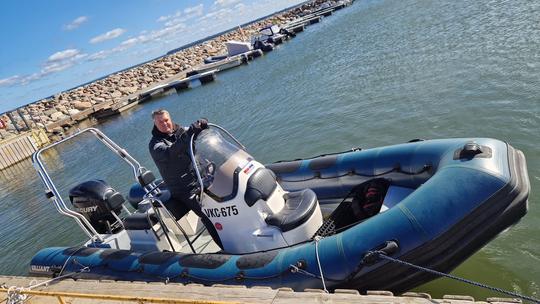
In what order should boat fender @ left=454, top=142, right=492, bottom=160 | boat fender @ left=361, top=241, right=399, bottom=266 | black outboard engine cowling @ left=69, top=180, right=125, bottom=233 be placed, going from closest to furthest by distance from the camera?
boat fender @ left=361, top=241, right=399, bottom=266 < boat fender @ left=454, top=142, right=492, bottom=160 < black outboard engine cowling @ left=69, top=180, right=125, bottom=233

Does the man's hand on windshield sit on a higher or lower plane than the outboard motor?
higher

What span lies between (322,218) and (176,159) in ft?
6.09

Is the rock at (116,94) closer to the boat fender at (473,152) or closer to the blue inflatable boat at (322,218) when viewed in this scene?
the blue inflatable boat at (322,218)

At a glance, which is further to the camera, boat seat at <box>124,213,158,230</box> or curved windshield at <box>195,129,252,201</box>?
boat seat at <box>124,213,158,230</box>

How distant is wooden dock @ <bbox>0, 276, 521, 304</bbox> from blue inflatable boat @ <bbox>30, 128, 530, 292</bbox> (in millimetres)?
413

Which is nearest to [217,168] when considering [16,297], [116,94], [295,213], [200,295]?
[295,213]

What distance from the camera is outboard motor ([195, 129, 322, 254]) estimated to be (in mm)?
4492

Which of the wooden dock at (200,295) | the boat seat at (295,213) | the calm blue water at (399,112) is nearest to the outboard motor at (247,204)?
the boat seat at (295,213)

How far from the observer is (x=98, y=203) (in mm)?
6113

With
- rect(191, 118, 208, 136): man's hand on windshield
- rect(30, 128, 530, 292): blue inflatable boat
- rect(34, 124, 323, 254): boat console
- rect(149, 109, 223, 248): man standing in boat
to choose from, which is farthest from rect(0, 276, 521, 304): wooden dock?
rect(191, 118, 208, 136): man's hand on windshield

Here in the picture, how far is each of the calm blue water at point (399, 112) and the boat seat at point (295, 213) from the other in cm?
153

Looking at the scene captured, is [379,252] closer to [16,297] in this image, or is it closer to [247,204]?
[247,204]

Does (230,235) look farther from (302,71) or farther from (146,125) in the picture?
(146,125)

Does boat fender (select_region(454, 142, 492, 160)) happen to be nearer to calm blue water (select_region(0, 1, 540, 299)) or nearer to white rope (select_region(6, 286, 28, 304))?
calm blue water (select_region(0, 1, 540, 299))
